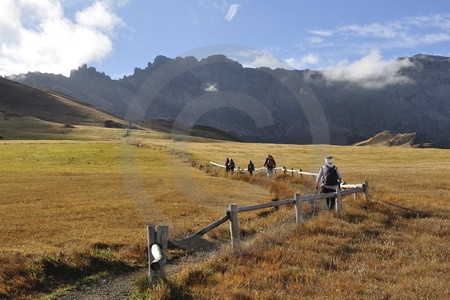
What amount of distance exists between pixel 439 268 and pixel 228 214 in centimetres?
532

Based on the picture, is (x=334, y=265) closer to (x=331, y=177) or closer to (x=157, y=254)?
(x=157, y=254)

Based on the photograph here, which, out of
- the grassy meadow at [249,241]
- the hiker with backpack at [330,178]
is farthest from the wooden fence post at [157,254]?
the hiker with backpack at [330,178]

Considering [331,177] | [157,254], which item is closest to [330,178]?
[331,177]

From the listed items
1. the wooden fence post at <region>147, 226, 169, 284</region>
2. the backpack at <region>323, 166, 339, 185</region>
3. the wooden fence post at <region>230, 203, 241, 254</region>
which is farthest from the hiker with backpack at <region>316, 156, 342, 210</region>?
the wooden fence post at <region>147, 226, 169, 284</region>

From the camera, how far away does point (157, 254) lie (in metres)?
7.23

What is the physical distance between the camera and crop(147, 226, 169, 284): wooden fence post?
23.8 feet

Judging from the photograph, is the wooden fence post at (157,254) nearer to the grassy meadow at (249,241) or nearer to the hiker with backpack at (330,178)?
the grassy meadow at (249,241)

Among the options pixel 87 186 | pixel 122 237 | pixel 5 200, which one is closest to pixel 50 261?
pixel 122 237

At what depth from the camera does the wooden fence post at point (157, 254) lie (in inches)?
A: 285

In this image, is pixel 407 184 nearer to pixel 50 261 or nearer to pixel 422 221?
pixel 422 221

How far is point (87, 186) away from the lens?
94.3 feet

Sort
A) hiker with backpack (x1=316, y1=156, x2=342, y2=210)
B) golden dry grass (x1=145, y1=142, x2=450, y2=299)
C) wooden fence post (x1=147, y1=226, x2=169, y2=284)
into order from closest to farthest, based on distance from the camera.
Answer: golden dry grass (x1=145, y1=142, x2=450, y2=299), wooden fence post (x1=147, y1=226, x2=169, y2=284), hiker with backpack (x1=316, y1=156, x2=342, y2=210)

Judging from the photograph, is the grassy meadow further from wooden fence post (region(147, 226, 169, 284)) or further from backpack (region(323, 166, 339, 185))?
backpack (region(323, 166, 339, 185))

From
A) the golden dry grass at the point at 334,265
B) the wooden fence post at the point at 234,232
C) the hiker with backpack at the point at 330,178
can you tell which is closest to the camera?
the golden dry grass at the point at 334,265
